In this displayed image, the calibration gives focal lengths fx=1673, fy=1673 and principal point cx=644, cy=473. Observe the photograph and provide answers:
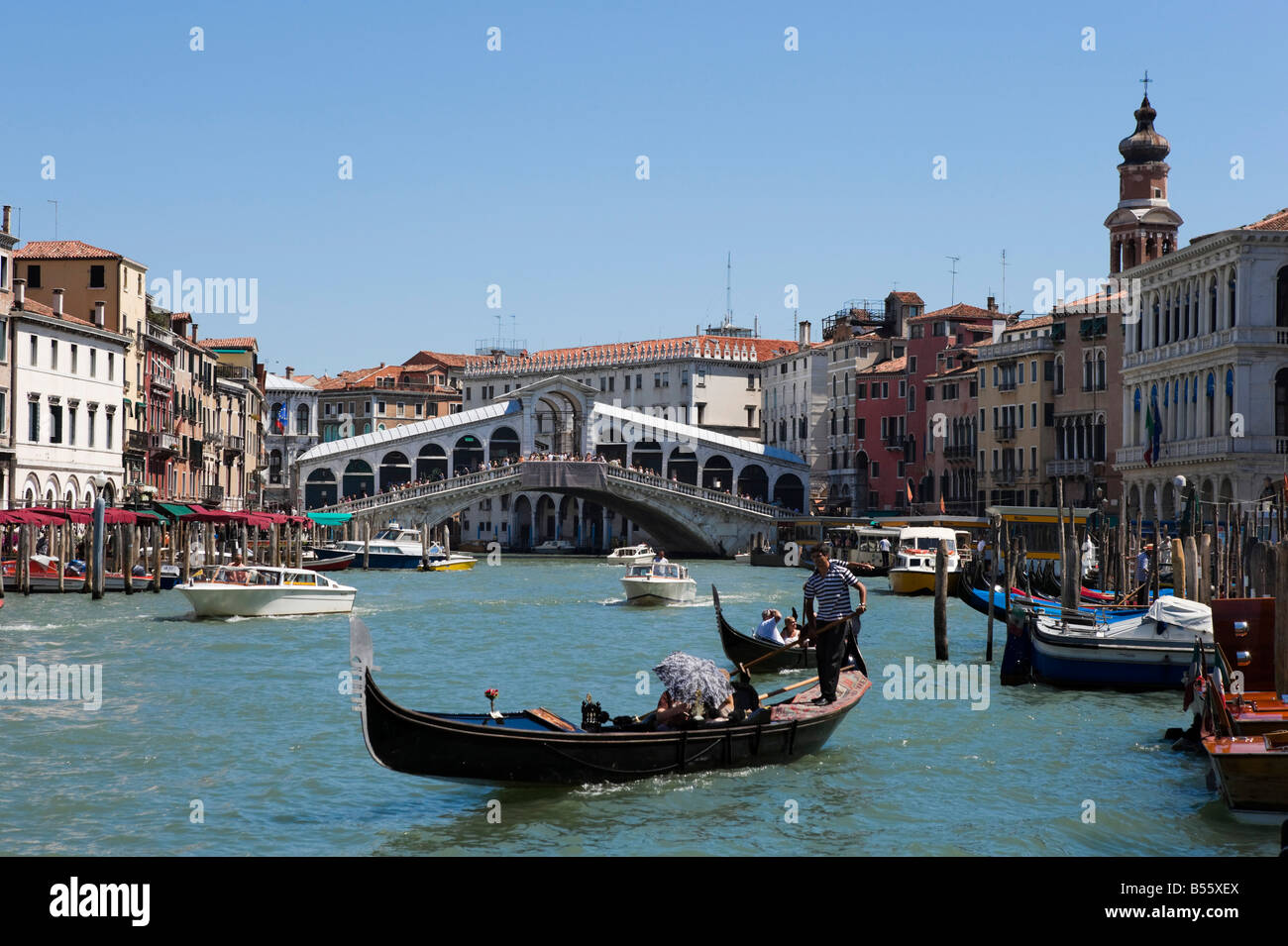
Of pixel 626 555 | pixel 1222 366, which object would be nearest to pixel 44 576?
pixel 1222 366

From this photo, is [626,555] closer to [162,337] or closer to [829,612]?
[162,337]

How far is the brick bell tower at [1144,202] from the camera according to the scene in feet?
143

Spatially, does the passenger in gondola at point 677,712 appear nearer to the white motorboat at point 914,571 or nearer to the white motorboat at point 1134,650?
the white motorboat at point 1134,650

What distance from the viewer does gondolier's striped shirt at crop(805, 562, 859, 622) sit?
1117 cm

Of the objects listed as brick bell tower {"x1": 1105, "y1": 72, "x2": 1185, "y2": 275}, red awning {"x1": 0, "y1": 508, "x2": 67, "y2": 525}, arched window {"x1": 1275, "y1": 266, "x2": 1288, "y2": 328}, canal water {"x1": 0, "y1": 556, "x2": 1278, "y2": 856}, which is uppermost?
brick bell tower {"x1": 1105, "y1": 72, "x2": 1185, "y2": 275}

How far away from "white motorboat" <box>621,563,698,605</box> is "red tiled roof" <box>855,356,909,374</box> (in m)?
26.4

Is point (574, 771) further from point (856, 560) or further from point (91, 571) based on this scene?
point (856, 560)

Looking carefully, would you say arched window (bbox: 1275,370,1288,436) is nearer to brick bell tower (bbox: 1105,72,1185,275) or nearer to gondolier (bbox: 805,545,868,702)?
brick bell tower (bbox: 1105,72,1185,275)

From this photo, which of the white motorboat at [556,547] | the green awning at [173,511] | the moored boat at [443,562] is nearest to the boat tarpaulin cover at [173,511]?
the green awning at [173,511]

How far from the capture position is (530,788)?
32.4 feet

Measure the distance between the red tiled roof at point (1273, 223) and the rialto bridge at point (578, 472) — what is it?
2202 centimetres

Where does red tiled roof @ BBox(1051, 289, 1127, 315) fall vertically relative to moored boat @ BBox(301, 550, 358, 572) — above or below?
above

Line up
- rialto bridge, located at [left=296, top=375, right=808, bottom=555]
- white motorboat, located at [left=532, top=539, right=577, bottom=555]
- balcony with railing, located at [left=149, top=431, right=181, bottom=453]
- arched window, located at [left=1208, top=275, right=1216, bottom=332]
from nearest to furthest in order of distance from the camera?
arched window, located at [left=1208, top=275, right=1216, bottom=332] < balcony with railing, located at [left=149, top=431, right=181, bottom=453] < rialto bridge, located at [left=296, top=375, right=808, bottom=555] < white motorboat, located at [left=532, top=539, right=577, bottom=555]

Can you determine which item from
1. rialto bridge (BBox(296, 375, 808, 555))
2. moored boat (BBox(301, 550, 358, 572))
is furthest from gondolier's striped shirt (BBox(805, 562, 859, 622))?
rialto bridge (BBox(296, 375, 808, 555))
